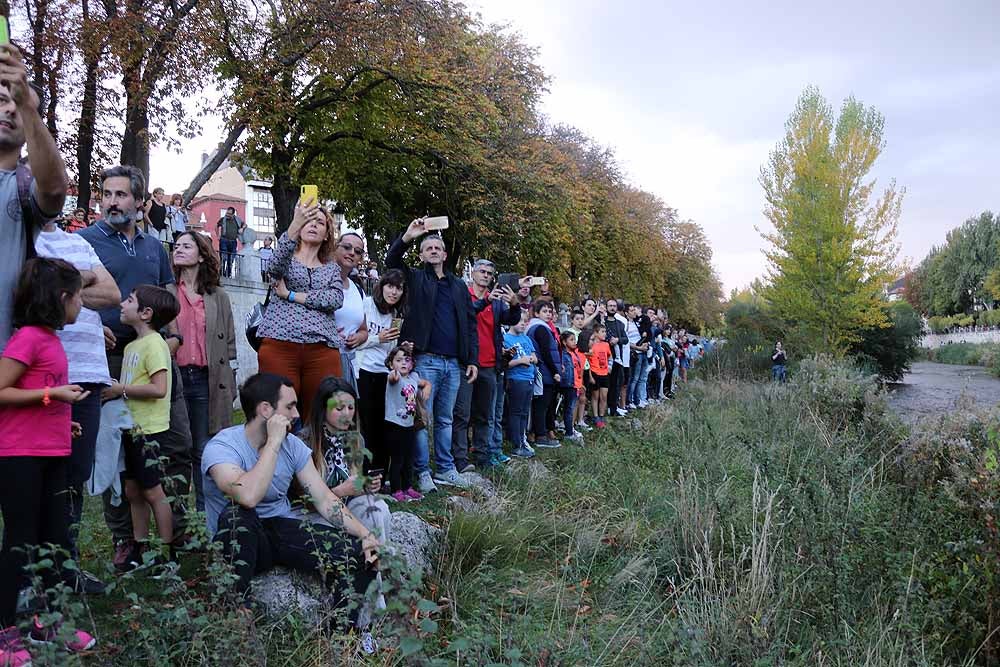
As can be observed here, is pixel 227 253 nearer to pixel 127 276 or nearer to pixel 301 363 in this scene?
pixel 301 363

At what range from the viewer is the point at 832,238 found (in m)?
27.9

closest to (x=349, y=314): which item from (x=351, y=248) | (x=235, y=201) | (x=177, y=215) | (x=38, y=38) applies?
(x=351, y=248)

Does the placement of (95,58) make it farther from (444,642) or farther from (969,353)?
(969,353)

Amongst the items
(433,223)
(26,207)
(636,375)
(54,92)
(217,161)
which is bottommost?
(636,375)

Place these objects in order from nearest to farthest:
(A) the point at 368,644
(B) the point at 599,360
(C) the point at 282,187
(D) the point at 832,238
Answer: (A) the point at 368,644
(B) the point at 599,360
(C) the point at 282,187
(D) the point at 832,238

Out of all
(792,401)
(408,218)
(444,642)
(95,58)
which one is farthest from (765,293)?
(444,642)

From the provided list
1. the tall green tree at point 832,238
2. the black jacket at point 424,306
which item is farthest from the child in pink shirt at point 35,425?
the tall green tree at point 832,238

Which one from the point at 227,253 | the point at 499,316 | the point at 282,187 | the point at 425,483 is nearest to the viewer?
the point at 425,483

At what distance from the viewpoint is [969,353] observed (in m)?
48.0

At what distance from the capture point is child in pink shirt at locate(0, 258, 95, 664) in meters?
2.87

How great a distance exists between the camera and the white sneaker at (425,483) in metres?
6.10

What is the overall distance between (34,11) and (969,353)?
49155 millimetres

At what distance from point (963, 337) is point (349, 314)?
65086 millimetres

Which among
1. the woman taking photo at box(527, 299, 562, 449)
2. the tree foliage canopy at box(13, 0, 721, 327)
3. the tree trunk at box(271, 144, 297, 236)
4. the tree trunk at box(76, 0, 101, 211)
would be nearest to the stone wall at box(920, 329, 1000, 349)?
the tree foliage canopy at box(13, 0, 721, 327)
